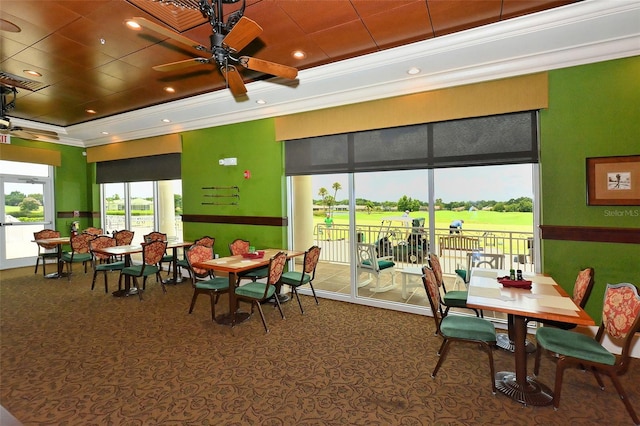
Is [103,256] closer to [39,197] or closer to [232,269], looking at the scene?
[232,269]

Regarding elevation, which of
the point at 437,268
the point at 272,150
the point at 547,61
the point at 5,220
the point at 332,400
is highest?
the point at 547,61

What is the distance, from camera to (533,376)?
2.85 meters

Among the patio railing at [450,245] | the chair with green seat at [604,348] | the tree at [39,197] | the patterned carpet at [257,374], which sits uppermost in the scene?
the tree at [39,197]

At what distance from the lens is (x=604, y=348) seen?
93.0 inches

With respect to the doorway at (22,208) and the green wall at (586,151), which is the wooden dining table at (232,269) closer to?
the green wall at (586,151)

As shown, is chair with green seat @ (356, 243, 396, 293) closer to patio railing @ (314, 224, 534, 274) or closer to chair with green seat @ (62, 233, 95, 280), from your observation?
patio railing @ (314, 224, 534, 274)

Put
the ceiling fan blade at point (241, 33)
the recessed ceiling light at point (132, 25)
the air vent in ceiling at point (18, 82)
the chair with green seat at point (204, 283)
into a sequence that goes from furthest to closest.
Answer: the air vent in ceiling at point (18, 82)
the chair with green seat at point (204, 283)
the recessed ceiling light at point (132, 25)
the ceiling fan blade at point (241, 33)

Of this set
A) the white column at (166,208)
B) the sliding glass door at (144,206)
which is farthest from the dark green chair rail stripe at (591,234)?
the white column at (166,208)

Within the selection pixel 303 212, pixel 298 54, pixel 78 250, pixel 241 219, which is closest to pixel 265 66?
pixel 298 54

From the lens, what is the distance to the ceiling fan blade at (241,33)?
233cm

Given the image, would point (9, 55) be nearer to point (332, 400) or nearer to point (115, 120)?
point (115, 120)

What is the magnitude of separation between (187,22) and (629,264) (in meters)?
5.21

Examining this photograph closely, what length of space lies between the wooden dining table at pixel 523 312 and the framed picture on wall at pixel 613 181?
1258 millimetres

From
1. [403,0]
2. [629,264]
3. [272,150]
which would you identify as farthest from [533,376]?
[272,150]
